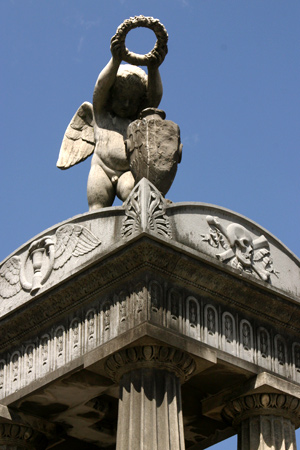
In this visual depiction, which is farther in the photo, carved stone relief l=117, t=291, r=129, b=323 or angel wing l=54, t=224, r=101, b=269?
angel wing l=54, t=224, r=101, b=269

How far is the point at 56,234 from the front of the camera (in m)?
24.7

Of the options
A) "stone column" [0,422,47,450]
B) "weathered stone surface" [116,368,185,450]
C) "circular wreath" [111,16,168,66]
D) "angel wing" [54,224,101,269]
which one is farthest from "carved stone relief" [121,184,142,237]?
"stone column" [0,422,47,450]

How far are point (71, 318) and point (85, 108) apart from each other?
6.47 metres

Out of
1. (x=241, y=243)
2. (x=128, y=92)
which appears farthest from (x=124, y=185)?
(x=241, y=243)

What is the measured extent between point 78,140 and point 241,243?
6.14 m

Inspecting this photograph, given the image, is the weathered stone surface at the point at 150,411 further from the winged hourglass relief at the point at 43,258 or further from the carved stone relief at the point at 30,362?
the winged hourglass relief at the point at 43,258

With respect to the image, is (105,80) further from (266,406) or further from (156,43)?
(266,406)

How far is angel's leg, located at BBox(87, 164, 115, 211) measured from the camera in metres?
26.6

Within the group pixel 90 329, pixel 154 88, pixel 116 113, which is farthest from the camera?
pixel 116 113

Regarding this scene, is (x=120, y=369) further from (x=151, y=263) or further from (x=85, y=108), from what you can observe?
(x=85, y=108)

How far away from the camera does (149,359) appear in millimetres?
22422

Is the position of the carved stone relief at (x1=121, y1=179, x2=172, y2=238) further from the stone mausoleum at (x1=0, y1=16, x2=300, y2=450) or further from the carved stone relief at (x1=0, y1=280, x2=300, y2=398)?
the carved stone relief at (x1=0, y1=280, x2=300, y2=398)

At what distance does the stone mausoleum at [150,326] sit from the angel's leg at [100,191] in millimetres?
1918

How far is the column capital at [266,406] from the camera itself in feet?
78.1
